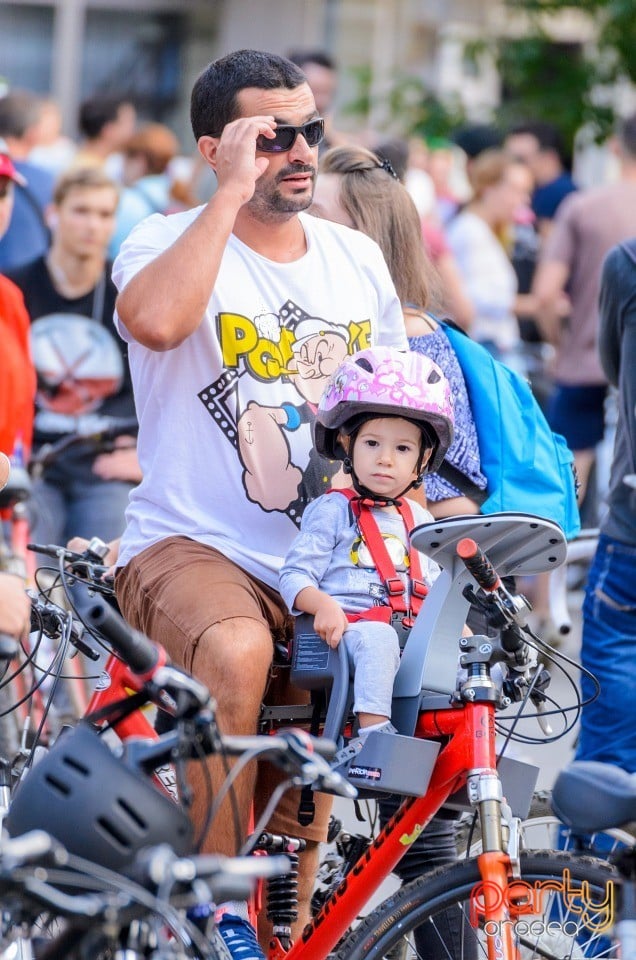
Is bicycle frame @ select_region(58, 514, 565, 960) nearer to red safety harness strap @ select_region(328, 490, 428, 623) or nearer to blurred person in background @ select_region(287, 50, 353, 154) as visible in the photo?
red safety harness strap @ select_region(328, 490, 428, 623)

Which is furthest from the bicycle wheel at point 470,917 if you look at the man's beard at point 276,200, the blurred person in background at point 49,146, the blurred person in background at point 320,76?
the blurred person in background at point 49,146

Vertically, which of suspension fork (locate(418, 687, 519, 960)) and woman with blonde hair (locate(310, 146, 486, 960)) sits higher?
woman with blonde hair (locate(310, 146, 486, 960))

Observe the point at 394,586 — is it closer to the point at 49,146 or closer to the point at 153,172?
the point at 153,172

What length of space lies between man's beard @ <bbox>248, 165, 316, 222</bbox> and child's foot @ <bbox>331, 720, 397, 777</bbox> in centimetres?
124

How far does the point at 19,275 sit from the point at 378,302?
3361 mm

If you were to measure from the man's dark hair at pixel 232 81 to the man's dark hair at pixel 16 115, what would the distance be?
708 centimetres

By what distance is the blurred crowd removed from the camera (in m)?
7.13

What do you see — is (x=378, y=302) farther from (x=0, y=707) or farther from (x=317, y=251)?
(x=0, y=707)

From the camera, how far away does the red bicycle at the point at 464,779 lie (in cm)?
342

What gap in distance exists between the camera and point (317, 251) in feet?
13.9

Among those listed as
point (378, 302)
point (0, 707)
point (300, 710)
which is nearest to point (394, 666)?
point (300, 710)

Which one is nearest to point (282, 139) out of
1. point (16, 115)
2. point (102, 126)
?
point (16, 115)

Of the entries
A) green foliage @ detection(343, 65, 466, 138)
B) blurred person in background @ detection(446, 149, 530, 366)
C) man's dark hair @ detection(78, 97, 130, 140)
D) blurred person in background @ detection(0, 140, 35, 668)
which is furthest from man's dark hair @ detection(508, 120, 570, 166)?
blurred person in background @ detection(0, 140, 35, 668)

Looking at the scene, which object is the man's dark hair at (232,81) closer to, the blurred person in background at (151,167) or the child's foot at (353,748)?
the child's foot at (353,748)
